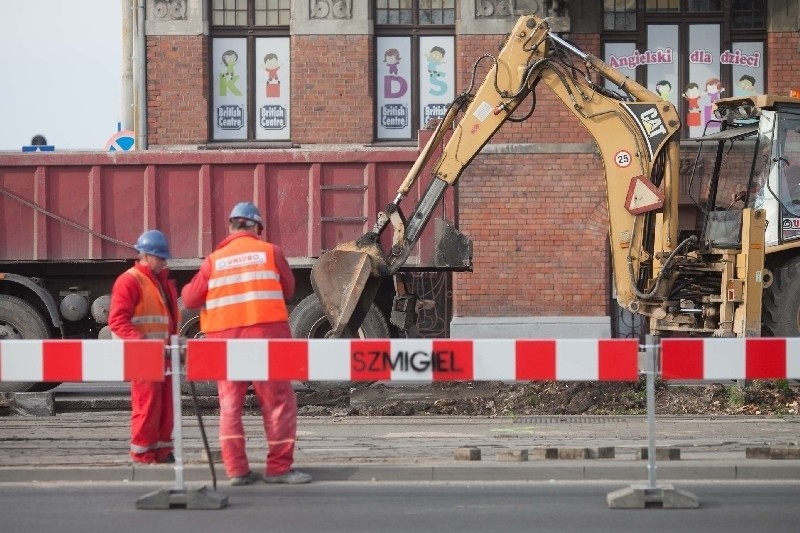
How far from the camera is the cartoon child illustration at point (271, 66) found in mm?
21734

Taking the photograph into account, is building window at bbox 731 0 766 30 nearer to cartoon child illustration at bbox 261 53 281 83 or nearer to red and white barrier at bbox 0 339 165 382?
cartoon child illustration at bbox 261 53 281 83

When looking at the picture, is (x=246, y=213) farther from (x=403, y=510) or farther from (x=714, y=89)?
(x=714, y=89)

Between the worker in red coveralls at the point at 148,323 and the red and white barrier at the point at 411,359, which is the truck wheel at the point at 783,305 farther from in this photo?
the worker in red coveralls at the point at 148,323

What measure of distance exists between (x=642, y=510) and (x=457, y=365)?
1.41 meters

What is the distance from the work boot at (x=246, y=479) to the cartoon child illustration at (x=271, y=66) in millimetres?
13394

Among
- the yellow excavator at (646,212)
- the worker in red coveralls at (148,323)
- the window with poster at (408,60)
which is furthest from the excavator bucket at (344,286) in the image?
the window with poster at (408,60)

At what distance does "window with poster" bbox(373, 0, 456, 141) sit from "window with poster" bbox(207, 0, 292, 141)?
1500 millimetres

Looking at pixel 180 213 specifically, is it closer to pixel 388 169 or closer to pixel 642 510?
pixel 388 169

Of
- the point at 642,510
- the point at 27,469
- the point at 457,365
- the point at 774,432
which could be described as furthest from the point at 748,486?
the point at 27,469

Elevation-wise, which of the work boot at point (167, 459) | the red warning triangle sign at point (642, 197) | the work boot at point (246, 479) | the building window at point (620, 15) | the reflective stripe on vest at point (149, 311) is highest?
the building window at point (620, 15)

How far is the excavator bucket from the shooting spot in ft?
46.3

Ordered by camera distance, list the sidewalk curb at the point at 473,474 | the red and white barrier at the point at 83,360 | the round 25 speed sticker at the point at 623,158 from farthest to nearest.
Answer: the round 25 speed sticker at the point at 623,158, the sidewalk curb at the point at 473,474, the red and white barrier at the point at 83,360

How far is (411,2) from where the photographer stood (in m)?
21.7

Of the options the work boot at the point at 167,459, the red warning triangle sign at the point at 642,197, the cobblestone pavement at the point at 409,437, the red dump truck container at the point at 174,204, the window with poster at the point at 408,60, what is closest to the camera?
the work boot at the point at 167,459
